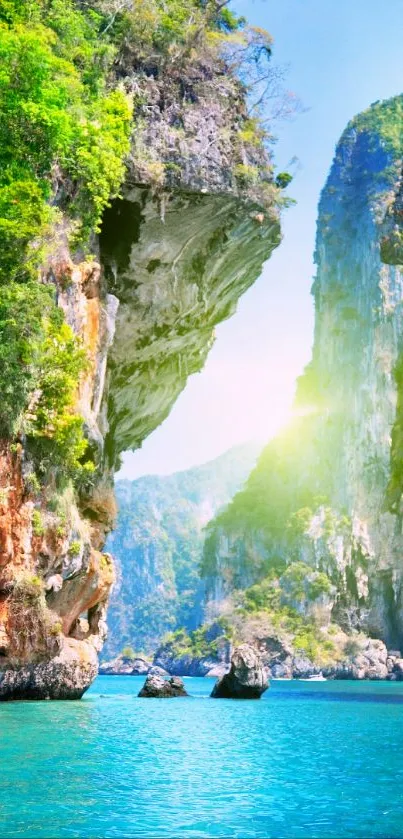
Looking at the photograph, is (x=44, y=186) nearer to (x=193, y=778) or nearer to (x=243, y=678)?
(x=193, y=778)

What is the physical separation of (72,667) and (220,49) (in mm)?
19289

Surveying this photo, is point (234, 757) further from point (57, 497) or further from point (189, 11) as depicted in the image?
point (189, 11)

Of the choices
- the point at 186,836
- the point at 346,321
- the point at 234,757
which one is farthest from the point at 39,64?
the point at 346,321

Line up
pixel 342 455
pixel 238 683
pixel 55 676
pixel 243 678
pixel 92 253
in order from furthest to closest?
pixel 342 455 → pixel 238 683 → pixel 243 678 → pixel 92 253 → pixel 55 676

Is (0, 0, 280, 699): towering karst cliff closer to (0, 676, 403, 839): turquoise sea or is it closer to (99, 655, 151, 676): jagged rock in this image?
(0, 676, 403, 839): turquoise sea

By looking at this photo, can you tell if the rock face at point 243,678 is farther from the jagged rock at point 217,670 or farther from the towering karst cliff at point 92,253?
the jagged rock at point 217,670

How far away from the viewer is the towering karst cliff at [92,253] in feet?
58.3

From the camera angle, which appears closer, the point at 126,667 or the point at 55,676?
the point at 55,676

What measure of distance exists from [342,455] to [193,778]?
8139 centimetres

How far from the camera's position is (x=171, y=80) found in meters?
23.8

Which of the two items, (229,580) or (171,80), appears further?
(229,580)

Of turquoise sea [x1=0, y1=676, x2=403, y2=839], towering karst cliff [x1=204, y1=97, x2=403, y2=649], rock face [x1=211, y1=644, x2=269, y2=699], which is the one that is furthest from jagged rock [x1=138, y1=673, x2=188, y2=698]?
towering karst cliff [x1=204, y1=97, x2=403, y2=649]

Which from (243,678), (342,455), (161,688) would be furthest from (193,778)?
(342,455)

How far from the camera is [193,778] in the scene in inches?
436
